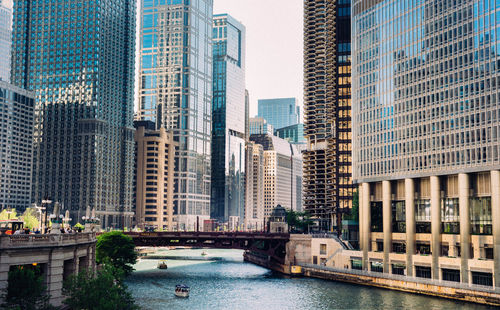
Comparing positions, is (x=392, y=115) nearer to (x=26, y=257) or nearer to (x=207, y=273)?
(x=207, y=273)

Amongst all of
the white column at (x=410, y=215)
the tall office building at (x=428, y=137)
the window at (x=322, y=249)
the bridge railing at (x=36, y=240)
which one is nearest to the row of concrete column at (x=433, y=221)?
the white column at (x=410, y=215)

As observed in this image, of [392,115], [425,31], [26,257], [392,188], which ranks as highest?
[425,31]

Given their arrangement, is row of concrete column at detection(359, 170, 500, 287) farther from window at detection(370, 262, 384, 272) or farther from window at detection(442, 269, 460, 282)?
window at detection(442, 269, 460, 282)

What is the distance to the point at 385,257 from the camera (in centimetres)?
14138

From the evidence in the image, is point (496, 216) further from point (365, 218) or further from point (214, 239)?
point (214, 239)

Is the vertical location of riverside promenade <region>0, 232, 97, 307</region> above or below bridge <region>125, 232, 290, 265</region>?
above

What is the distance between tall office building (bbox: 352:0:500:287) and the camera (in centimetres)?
12131

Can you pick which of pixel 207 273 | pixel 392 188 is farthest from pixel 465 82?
pixel 207 273

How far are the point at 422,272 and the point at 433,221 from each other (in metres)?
11.0

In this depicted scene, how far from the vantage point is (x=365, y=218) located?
153 meters

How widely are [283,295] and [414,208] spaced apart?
3909 cm

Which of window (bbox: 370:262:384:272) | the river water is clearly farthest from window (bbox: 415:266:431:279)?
the river water

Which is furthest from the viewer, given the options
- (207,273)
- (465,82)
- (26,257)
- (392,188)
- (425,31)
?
(207,273)

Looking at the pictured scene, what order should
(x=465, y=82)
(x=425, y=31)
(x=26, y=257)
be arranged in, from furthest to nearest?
(x=425, y=31)
(x=465, y=82)
(x=26, y=257)
